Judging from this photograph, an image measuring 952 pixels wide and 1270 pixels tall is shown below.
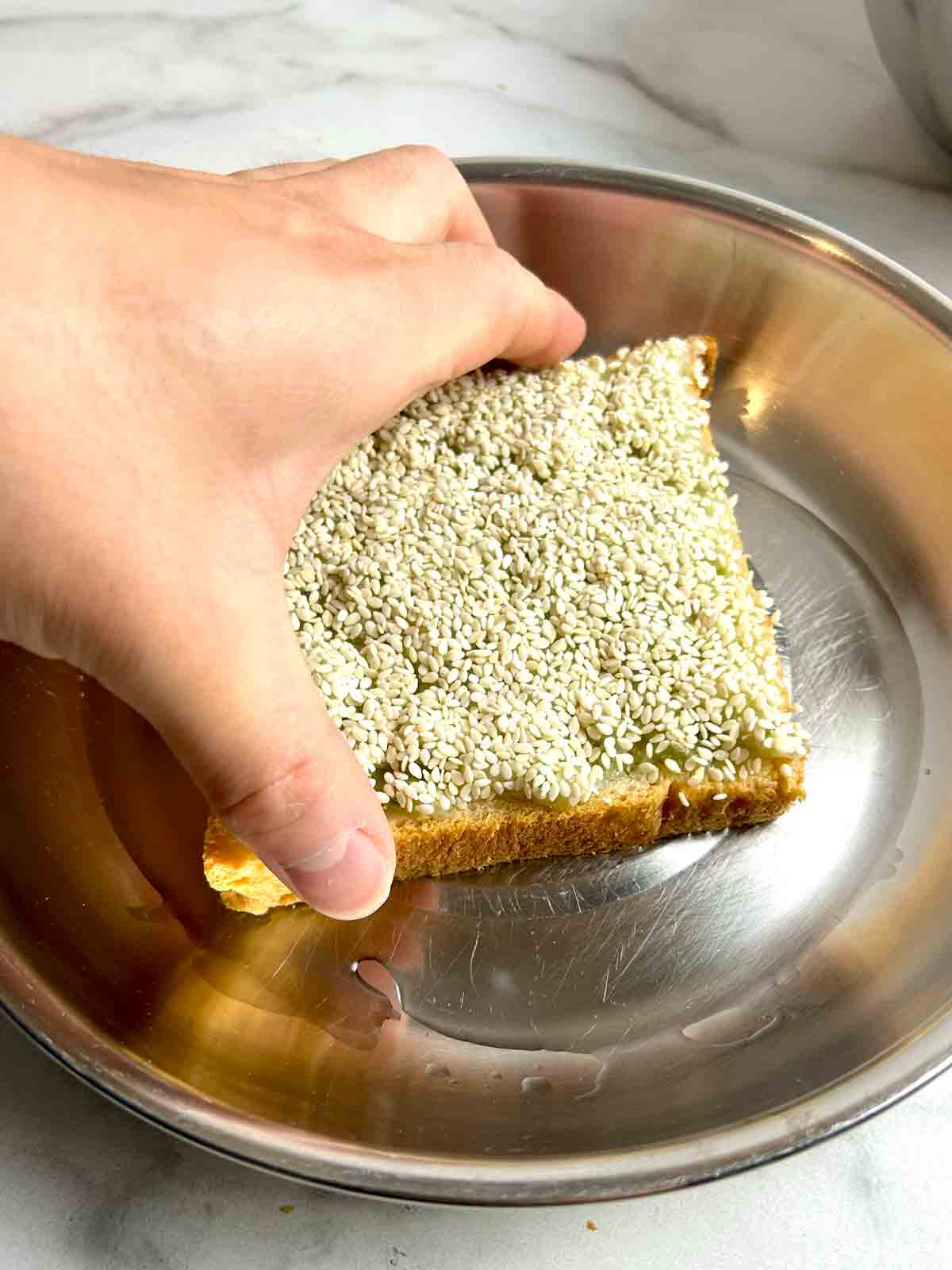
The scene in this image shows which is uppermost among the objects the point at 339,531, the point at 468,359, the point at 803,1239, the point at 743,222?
the point at 743,222

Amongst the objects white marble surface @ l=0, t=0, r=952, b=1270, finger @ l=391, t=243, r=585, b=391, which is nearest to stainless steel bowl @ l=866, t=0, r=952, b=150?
white marble surface @ l=0, t=0, r=952, b=1270

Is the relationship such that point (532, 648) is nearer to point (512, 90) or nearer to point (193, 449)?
point (193, 449)

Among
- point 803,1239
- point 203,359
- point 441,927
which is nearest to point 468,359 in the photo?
point 203,359

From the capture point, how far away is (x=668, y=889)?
1201 millimetres

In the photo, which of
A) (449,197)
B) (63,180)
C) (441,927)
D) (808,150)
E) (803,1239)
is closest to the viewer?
(63,180)

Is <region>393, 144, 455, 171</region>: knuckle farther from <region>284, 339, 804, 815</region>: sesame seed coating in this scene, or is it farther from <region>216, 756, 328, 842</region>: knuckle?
<region>216, 756, 328, 842</region>: knuckle

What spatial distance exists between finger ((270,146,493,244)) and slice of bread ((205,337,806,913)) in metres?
0.19

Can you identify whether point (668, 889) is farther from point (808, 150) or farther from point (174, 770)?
point (808, 150)

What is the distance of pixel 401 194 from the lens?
1.28m

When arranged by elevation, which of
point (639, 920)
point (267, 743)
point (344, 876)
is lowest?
point (639, 920)

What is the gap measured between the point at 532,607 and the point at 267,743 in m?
0.41

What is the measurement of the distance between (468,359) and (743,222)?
445 mm

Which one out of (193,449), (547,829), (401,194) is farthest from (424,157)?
(547,829)

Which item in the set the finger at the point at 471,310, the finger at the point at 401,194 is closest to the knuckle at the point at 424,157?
the finger at the point at 401,194
